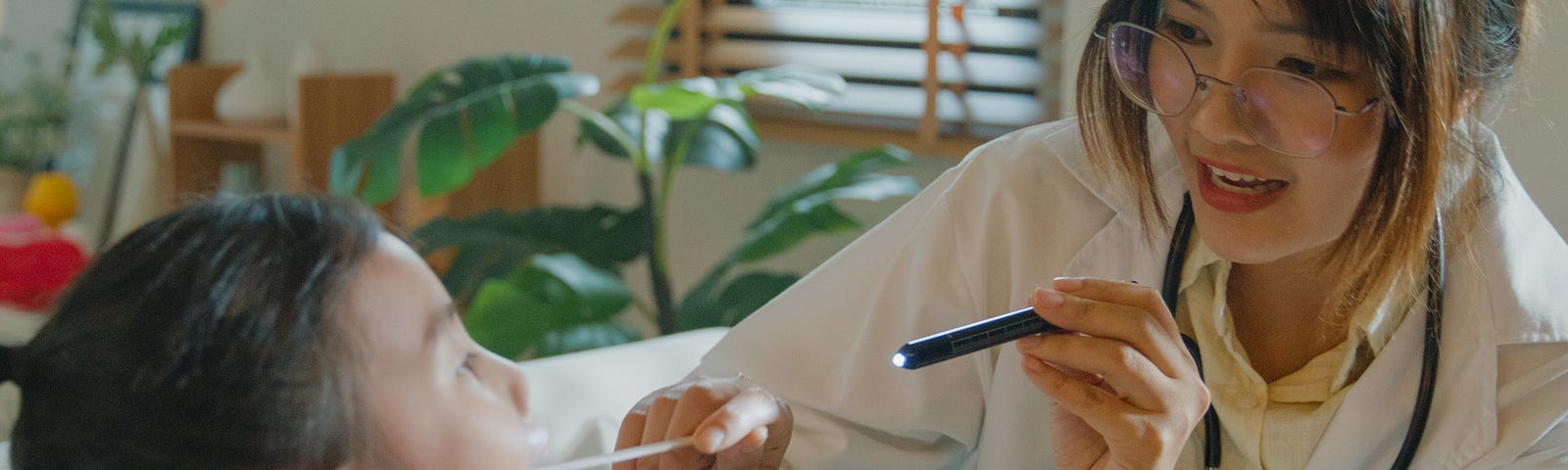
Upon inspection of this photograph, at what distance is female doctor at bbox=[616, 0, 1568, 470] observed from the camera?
102cm

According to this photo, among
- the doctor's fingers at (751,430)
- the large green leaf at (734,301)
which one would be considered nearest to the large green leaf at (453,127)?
the large green leaf at (734,301)

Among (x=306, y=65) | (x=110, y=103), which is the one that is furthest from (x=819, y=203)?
(x=110, y=103)

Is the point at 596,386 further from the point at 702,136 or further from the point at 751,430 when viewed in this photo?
the point at 702,136

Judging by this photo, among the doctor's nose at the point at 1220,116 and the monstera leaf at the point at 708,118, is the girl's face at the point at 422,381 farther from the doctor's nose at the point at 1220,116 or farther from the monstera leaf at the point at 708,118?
the monstera leaf at the point at 708,118

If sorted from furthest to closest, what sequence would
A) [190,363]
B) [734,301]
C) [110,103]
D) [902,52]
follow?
[110,103], [902,52], [734,301], [190,363]

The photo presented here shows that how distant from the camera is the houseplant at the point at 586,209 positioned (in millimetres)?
2279

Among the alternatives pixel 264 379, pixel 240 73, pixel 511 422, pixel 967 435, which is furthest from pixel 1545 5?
pixel 240 73

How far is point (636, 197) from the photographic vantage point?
134 inches

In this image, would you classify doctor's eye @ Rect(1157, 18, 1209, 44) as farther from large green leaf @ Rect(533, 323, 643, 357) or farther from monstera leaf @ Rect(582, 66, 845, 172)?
large green leaf @ Rect(533, 323, 643, 357)

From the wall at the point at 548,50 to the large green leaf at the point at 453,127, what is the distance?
0.84 metres

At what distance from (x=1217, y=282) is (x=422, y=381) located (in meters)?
0.72

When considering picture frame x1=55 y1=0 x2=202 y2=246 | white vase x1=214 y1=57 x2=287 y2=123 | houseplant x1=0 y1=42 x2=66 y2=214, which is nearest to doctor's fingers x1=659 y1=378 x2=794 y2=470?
white vase x1=214 y1=57 x2=287 y2=123

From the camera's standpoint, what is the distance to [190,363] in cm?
78

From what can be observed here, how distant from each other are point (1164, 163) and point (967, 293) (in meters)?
0.22
